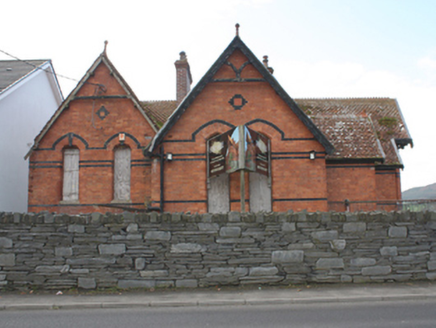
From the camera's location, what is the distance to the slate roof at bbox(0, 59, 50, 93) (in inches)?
722

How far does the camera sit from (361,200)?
16.4 m

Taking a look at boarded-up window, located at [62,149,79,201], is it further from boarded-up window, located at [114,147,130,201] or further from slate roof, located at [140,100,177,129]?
slate roof, located at [140,100,177,129]

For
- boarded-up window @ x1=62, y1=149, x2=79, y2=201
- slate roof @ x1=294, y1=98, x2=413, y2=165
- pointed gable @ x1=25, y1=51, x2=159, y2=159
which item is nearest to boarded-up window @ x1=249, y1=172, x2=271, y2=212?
slate roof @ x1=294, y1=98, x2=413, y2=165

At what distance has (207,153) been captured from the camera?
15.6 metres

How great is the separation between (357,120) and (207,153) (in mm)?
7267

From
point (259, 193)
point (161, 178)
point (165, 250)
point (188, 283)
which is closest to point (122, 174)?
point (161, 178)

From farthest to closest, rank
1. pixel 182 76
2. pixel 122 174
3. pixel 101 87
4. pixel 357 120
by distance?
pixel 182 76 → pixel 357 120 → pixel 101 87 → pixel 122 174

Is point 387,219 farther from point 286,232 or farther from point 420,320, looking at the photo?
point 420,320

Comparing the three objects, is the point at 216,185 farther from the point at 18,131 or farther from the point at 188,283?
the point at 18,131

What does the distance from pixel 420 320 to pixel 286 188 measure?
8186 millimetres

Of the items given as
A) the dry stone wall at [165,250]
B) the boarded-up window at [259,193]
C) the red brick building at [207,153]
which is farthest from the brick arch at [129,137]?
the dry stone wall at [165,250]

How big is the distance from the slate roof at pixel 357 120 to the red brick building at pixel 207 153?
0.10 m

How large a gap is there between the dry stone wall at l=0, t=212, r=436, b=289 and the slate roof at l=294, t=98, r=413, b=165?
294 inches

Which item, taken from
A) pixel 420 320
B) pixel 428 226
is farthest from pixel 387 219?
pixel 420 320
